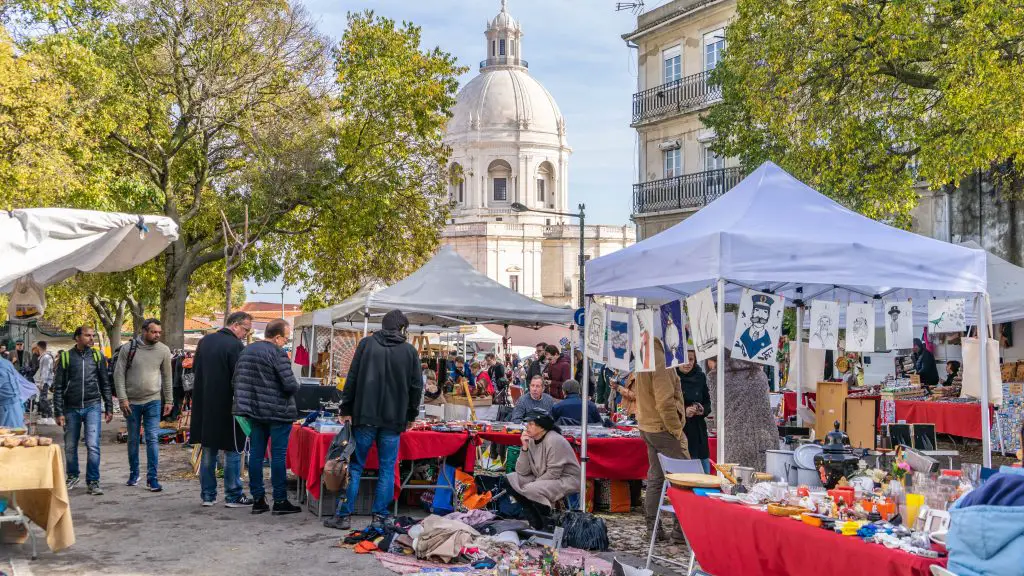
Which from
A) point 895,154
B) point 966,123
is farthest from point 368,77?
point 966,123

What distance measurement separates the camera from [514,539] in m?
Answer: 8.38

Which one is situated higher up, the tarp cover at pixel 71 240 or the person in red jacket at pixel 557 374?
the tarp cover at pixel 71 240

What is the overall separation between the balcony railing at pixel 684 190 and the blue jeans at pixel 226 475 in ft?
69.0

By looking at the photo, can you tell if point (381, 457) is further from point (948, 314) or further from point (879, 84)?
point (879, 84)

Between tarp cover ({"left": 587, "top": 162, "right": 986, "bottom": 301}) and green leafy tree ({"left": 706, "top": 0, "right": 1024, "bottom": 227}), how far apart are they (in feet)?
21.8

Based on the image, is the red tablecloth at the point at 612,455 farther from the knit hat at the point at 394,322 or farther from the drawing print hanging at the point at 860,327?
the drawing print hanging at the point at 860,327

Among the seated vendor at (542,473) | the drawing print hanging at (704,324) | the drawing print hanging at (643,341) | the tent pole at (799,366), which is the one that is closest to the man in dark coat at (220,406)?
the seated vendor at (542,473)

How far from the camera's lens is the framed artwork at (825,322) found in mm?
8883

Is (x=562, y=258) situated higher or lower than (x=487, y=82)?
lower

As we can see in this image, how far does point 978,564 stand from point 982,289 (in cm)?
415

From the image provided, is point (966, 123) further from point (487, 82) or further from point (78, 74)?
point (487, 82)

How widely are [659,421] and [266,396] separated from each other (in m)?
3.64

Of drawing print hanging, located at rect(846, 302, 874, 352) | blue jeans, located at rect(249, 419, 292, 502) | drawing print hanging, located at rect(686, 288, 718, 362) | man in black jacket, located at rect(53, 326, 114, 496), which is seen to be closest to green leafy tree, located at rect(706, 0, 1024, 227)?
drawing print hanging, located at rect(846, 302, 874, 352)

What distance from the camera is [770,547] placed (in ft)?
17.4
